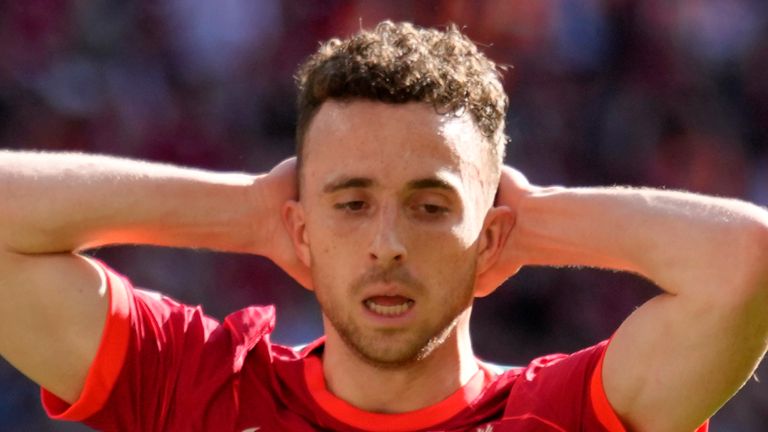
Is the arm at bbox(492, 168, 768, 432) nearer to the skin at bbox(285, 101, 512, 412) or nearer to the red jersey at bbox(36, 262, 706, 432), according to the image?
the red jersey at bbox(36, 262, 706, 432)

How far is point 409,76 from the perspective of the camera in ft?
10.4

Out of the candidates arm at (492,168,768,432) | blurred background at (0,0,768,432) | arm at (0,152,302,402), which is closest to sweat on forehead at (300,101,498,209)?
arm at (0,152,302,402)

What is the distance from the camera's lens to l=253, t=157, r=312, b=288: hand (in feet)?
11.1

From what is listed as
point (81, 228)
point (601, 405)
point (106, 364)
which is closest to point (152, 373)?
point (106, 364)

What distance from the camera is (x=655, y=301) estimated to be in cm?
308

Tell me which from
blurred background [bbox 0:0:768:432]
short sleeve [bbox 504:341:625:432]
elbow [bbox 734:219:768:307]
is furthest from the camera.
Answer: blurred background [bbox 0:0:768:432]

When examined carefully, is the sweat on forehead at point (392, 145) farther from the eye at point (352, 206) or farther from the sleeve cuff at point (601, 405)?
the sleeve cuff at point (601, 405)

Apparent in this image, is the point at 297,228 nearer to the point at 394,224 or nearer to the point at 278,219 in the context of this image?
the point at 278,219

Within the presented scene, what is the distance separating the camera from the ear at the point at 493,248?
3.28 meters

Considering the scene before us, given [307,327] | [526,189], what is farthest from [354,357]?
[307,327]

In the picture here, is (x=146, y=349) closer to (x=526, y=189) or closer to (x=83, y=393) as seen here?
(x=83, y=393)

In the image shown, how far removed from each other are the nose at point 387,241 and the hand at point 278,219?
1.15 ft

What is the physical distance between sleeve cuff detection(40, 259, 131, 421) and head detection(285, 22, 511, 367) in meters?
0.41

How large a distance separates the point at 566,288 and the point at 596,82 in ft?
2.73
